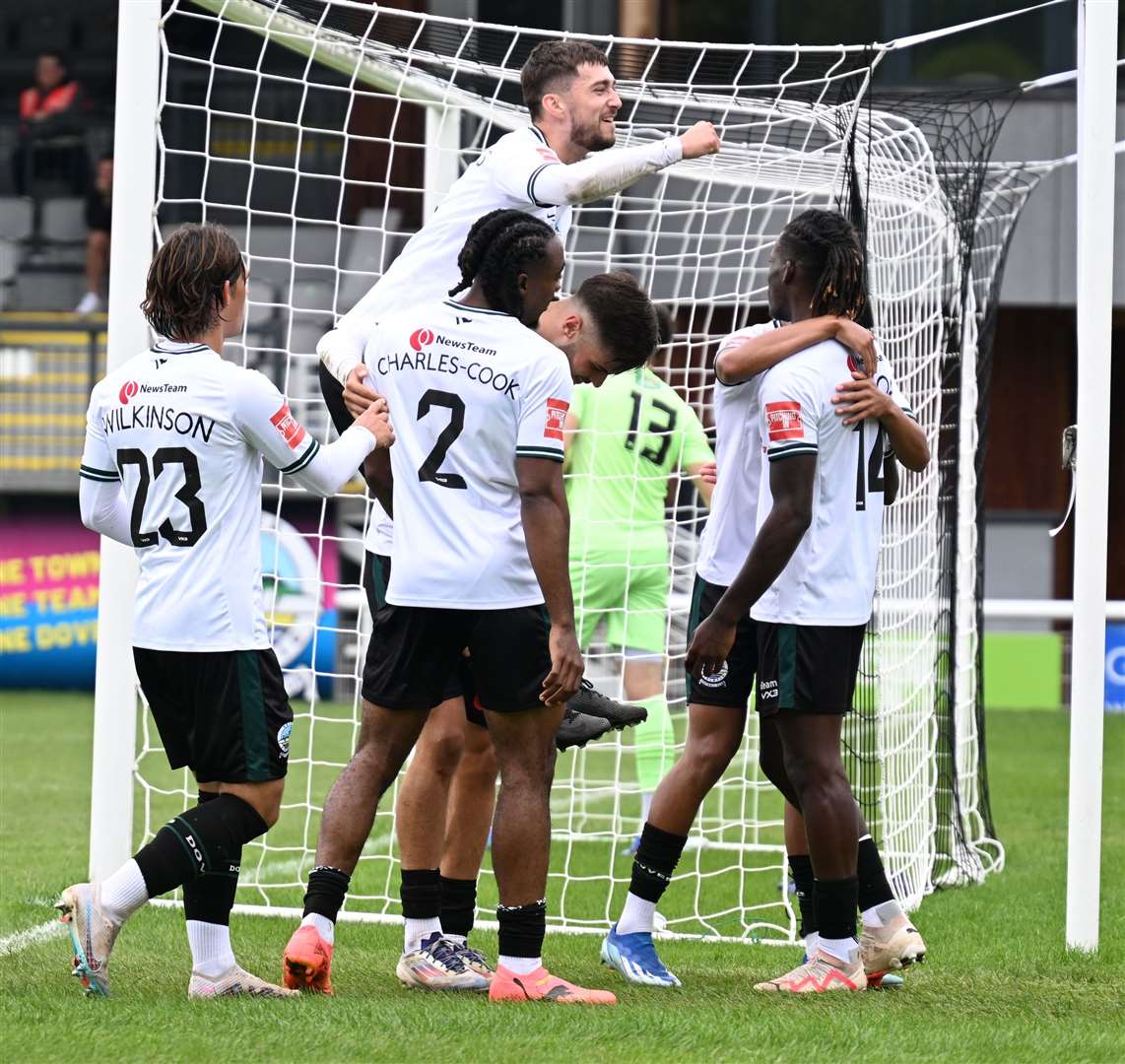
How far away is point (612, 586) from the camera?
7.12m

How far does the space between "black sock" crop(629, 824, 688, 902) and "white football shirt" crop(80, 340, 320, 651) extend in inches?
50.6

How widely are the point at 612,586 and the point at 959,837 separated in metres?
1.75

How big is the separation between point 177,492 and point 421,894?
130 cm

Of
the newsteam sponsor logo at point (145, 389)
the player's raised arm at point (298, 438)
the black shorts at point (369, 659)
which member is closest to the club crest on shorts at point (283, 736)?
the black shorts at point (369, 659)

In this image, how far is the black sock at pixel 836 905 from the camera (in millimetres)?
4566

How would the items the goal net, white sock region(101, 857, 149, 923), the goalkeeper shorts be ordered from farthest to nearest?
the goalkeeper shorts
the goal net
white sock region(101, 857, 149, 923)

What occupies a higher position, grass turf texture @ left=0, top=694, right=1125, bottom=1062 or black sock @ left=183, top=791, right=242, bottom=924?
black sock @ left=183, top=791, right=242, bottom=924

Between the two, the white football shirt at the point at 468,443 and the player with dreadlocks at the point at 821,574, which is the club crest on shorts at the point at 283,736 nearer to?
the white football shirt at the point at 468,443

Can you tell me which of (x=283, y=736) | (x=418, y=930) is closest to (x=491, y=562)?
(x=283, y=736)

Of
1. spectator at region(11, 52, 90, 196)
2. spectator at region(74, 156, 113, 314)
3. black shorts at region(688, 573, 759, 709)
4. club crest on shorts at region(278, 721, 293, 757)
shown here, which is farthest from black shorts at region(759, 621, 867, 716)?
spectator at region(11, 52, 90, 196)

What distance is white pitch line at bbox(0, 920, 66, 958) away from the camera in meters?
5.22

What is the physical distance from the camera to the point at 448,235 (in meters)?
4.91

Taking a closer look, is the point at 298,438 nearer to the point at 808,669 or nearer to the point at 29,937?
the point at 808,669

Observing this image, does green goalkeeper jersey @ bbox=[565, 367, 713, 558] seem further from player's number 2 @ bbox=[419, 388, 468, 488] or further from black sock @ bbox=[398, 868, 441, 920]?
player's number 2 @ bbox=[419, 388, 468, 488]
